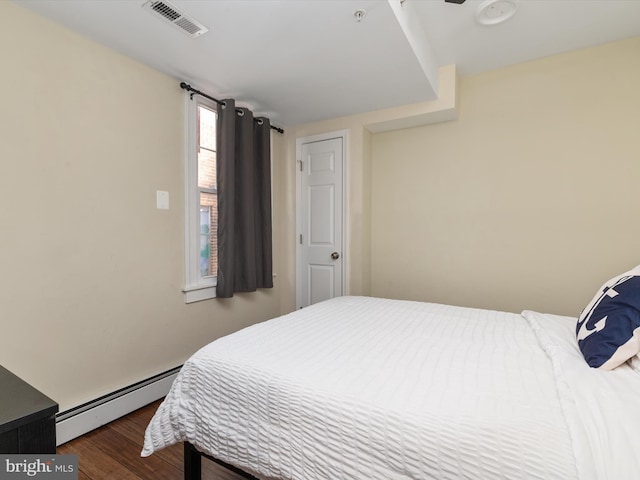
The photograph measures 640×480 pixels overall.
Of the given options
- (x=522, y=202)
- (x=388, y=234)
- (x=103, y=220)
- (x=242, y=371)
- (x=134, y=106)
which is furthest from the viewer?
(x=388, y=234)

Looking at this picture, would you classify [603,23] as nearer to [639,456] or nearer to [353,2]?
Result: [353,2]

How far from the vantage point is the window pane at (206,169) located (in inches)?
99.9

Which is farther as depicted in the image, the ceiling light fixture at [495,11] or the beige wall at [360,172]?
the beige wall at [360,172]

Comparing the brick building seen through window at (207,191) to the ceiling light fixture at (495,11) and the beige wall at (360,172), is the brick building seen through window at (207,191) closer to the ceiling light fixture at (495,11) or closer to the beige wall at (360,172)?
the beige wall at (360,172)

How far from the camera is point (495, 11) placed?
6.28ft

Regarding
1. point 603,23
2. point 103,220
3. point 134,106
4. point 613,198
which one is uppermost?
point 603,23

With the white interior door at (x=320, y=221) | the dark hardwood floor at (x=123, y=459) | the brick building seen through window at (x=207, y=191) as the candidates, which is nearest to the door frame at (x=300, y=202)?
the white interior door at (x=320, y=221)

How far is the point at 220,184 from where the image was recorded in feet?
8.26

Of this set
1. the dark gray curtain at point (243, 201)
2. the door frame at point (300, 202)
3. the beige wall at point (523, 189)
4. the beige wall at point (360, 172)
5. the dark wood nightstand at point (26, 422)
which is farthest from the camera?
the door frame at point (300, 202)

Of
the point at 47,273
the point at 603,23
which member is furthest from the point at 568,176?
the point at 47,273

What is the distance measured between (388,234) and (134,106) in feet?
7.62

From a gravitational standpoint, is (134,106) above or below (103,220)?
above

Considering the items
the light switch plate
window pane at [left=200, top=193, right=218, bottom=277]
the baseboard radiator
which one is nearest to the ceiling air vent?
the light switch plate

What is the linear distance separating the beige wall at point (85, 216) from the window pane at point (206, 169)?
207mm
